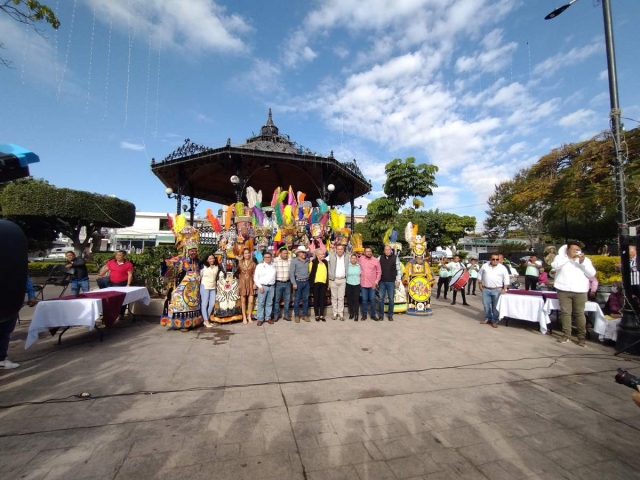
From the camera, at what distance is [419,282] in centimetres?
735

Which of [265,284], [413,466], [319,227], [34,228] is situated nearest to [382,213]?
[319,227]

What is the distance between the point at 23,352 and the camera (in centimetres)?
441

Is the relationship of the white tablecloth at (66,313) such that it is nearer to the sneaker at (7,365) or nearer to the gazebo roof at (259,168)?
the sneaker at (7,365)

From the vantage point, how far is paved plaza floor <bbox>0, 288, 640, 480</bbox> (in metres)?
2.09

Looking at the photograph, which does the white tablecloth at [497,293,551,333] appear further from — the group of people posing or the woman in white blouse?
the woman in white blouse

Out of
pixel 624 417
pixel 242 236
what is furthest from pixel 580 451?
pixel 242 236

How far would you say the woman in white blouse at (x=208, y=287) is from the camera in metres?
5.89

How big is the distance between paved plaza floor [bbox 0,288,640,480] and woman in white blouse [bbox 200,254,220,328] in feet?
4.07

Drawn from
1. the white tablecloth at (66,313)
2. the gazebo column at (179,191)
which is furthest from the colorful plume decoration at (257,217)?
the gazebo column at (179,191)

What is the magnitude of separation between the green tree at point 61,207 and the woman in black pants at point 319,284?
810 inches

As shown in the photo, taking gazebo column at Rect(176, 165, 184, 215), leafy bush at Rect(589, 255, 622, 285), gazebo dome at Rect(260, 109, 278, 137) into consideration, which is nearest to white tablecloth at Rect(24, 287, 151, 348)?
gazebo column at Rect(176, 165, 184, 215)

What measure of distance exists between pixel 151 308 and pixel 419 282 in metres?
6.27

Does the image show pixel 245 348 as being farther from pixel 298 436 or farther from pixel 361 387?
pixel 298 436

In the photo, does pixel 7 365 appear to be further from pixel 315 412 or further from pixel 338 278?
pixel 338 278
